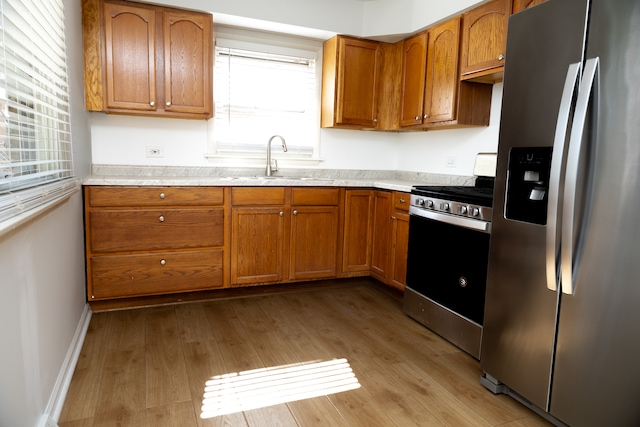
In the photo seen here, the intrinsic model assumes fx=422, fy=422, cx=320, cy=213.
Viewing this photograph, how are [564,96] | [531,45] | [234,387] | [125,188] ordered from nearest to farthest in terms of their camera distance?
1. [564,96]
2. [531,45]
3. [234,387]
4. [125,188]

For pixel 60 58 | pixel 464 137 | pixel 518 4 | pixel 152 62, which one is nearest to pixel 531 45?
pixel 518 4

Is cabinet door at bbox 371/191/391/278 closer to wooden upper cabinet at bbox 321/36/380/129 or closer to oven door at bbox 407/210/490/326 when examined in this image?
oven door at bbox 407/210/490/326

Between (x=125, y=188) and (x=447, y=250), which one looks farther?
(x=125, y=188)

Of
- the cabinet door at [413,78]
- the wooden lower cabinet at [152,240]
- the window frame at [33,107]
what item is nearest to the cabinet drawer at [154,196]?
the wooden lower cabinet at [152,240]

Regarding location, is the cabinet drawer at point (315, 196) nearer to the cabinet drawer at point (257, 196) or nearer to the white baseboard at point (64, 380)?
the cabinet drawer at point (257, 196)

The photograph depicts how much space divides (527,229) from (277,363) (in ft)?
4.57

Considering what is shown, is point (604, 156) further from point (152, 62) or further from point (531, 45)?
point (152, 62)

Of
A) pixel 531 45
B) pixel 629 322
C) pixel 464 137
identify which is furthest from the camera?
pixel 464 137

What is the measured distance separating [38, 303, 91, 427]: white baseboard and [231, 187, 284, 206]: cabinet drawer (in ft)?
4.02

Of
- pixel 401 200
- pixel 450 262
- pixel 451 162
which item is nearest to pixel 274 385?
pixel 450 262

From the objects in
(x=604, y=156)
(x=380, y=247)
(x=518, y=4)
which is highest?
(x=518, y=4)

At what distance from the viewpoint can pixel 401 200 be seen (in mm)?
3127

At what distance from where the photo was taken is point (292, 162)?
3.79 metres

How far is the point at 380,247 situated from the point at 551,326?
179 cm
